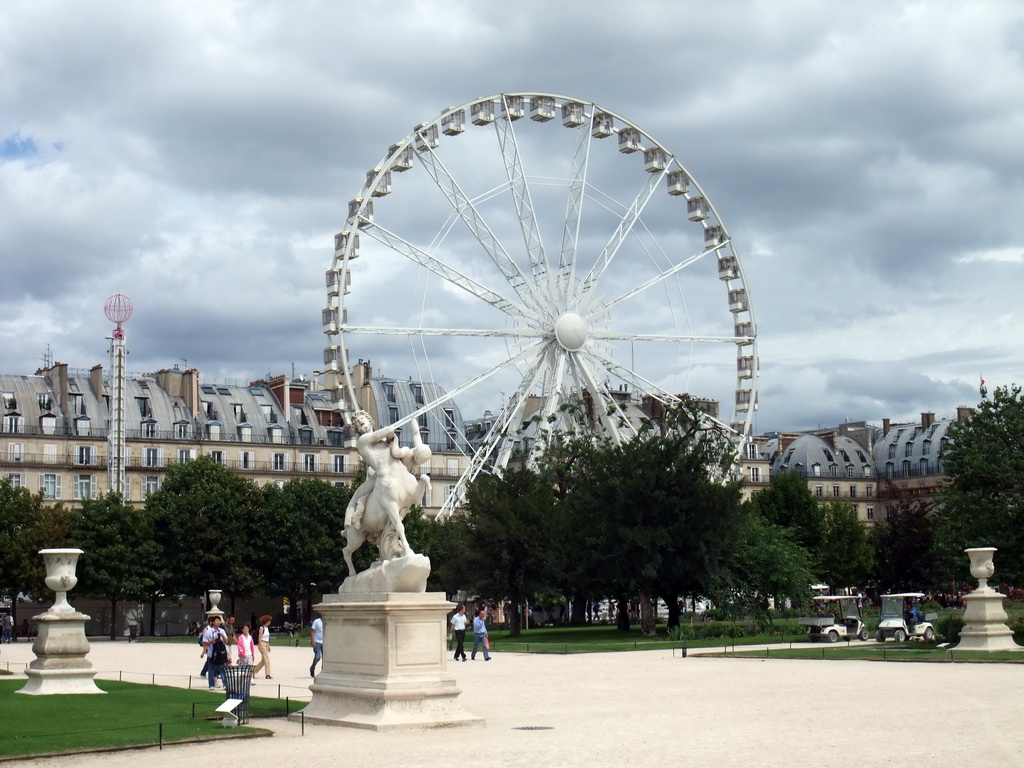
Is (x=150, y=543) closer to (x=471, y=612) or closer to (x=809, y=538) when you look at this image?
(x=471, y=612)

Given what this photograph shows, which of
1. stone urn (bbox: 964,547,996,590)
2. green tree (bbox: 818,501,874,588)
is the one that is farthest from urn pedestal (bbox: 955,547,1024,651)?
green tree (bbox: 818,501,874,588)

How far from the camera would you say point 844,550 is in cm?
9475

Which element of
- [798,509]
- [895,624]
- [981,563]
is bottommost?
[895,624]

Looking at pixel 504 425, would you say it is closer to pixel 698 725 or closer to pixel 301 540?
pixel 301 540

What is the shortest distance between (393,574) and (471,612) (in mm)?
45444

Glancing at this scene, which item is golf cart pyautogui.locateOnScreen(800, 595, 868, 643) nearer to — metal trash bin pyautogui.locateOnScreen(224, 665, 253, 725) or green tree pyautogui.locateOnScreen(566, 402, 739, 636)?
green tree pyautogui.locateOnScreen(566, 402, 739, 636)

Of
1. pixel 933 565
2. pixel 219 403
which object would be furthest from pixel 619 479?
pixel 219 403

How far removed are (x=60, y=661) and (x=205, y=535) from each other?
4637cm

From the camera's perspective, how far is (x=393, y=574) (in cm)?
A: 2059

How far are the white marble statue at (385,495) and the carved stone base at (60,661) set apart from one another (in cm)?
987

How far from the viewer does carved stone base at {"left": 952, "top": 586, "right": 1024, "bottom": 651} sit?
37688mm

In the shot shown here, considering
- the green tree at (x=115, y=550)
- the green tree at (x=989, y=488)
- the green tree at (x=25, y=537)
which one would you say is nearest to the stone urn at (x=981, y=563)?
the green tree at (x=989, y=488)

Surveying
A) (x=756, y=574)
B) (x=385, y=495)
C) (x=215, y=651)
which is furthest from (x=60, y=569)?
(x=756, y=574)

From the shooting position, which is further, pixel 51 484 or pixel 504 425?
pixel 51 484
